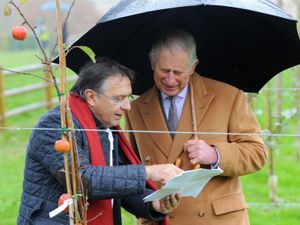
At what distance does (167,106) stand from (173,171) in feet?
2.39

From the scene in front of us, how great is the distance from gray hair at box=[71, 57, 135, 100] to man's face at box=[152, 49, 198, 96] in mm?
278

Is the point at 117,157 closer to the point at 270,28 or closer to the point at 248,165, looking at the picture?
the point at 248,165

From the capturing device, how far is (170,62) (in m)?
3.59

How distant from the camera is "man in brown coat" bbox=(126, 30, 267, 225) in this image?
Answer: 3.59m

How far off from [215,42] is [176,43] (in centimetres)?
46

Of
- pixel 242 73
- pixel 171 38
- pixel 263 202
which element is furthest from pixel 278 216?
pixel 171 38

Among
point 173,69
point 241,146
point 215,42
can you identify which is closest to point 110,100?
point 173,69

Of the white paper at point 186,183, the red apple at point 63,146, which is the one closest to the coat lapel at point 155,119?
the white paper at point 186,183

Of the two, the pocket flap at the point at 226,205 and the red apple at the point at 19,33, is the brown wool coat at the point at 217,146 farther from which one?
the red apple at the point at 19,33

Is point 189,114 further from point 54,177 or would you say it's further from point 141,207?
point 54,177

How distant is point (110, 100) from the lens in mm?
3234

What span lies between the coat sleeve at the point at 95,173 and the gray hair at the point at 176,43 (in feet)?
2.57

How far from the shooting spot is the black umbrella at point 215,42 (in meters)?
3.81

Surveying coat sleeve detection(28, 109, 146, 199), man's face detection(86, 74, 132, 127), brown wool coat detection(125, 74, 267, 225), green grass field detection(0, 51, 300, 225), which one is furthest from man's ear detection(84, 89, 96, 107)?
green grass field detection(0, 51, 300, 225)
